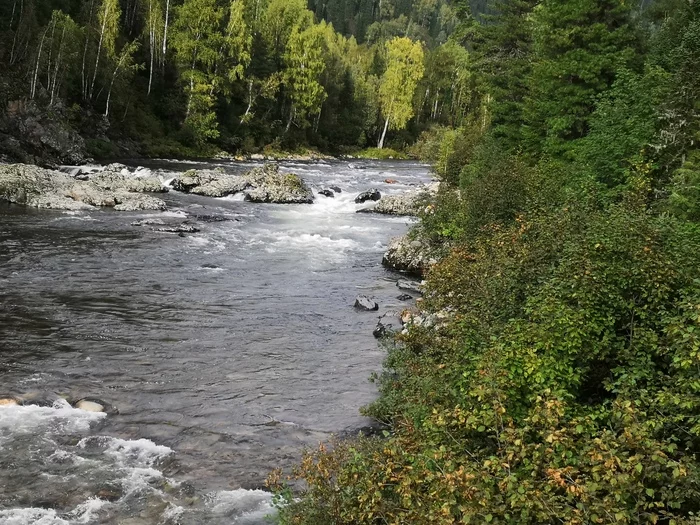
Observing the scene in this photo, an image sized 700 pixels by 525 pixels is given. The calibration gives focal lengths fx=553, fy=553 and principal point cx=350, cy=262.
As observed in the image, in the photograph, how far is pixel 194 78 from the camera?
61781mm

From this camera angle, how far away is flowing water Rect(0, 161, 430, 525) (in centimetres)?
890

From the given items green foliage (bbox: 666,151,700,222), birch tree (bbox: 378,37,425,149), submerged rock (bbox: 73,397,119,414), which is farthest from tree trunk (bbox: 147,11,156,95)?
green foliage (bbox: 666,151,700,222)

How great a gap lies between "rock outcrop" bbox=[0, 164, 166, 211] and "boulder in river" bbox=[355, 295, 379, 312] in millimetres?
18318

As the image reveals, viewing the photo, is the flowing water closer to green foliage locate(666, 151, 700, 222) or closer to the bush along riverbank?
the bush along riverbank

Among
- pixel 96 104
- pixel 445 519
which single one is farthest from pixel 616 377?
pixel 96 104

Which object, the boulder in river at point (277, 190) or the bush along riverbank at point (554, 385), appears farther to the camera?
the boulder in river at point (277, 190)

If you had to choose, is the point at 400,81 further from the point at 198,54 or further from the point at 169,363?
the point at 169,363

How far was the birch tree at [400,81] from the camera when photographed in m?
85.1

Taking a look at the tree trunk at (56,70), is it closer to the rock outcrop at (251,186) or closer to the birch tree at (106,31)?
the birch tree at (106,31)

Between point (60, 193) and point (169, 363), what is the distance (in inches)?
892

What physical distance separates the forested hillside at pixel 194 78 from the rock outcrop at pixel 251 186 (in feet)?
43.6

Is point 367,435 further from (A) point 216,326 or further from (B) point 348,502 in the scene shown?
(A) point 216,326

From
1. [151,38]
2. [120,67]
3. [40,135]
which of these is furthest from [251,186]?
[151,38]

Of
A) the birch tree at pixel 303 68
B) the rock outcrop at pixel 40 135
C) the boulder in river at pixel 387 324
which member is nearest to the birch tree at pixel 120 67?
the rock outcrop at pixel 40 135
